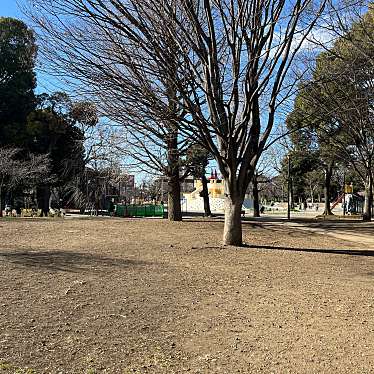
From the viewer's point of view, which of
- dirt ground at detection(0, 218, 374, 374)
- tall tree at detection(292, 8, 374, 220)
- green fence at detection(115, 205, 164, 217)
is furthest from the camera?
green fence at detection(115, 205, 164, 217)

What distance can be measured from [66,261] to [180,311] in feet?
12.4

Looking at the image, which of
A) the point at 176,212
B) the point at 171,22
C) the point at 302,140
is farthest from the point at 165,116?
the point at 302,140

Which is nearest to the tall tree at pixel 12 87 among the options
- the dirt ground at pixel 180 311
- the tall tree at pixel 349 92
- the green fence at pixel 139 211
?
the green fence at pixel 139 211

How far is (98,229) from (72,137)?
21.6 m

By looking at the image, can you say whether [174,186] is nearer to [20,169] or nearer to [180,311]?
[20,169]

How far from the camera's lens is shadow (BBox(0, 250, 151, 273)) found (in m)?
8.08

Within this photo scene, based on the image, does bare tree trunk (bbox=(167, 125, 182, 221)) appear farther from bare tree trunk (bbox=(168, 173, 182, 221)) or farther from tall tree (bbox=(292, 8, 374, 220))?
tall tree (bbox=(292, 8, 374, 220))

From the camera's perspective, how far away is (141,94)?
35.8ft

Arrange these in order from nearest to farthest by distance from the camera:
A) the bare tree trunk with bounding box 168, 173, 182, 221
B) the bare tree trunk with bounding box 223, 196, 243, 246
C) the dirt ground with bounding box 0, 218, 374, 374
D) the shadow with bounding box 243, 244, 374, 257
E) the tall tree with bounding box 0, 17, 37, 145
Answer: the dirt ground with bounding box 0, 218, 374, 374, the shadow with bounding box 243, 244, 374, 257, the bare tree trunk with bounding box 223, 196, 243, 246, the bare tree trunk with bounding box 168, 173, 182, 221, the tall tree with bounding box 0, 17, 37, 145

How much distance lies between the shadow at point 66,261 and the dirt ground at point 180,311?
0.02 metres

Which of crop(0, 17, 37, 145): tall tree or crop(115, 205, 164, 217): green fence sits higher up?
crop(0, 17, 37, 145): tall tree

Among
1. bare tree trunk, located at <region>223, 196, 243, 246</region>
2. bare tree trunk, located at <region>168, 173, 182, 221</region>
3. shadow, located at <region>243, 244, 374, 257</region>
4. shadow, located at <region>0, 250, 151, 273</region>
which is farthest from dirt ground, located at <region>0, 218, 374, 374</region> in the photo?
bare tree trunk, located at <region>168, 173, 182, 221</region>

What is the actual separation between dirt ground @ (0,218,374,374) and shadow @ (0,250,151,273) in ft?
0.06

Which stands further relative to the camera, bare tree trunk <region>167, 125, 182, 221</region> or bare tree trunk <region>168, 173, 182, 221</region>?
bare tree trunk <region>168, 173, 182, 221</region>
